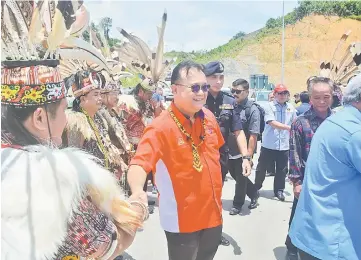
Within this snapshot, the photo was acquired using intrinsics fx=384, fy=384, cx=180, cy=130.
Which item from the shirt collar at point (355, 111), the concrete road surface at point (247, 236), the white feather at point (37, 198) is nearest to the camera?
the white feather at point (37, 198)

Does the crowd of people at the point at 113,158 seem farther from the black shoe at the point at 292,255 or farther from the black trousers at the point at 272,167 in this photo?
the black trousers at the point at 272,167

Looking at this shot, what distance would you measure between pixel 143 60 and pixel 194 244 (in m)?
3.60

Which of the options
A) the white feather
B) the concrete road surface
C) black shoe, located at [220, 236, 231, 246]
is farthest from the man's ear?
Answer: black shoe, located at [220, 236, 231, 246]

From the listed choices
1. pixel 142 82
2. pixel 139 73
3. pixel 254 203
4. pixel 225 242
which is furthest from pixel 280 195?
pixel 139 73

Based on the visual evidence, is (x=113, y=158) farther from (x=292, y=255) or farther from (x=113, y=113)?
(x=292, y=255)

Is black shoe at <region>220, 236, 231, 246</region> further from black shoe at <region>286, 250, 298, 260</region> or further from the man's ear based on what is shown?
the man's ear

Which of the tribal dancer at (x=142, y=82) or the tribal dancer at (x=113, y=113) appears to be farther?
the tribal dancer at (x=142, y=82)

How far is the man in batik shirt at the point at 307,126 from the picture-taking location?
132 inches

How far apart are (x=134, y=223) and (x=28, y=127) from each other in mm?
514

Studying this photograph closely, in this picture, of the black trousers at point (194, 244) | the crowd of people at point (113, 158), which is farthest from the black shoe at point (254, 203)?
the black trousers at point (194, 244)

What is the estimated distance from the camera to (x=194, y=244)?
8.94 ft

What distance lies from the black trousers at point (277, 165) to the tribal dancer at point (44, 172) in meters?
4.59

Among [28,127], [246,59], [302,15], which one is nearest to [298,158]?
[28,127]

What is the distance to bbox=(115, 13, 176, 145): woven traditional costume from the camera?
546 centimetres
